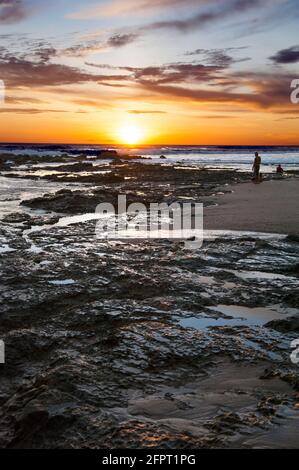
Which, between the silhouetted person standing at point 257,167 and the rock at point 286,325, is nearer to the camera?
the rock at point 286,325

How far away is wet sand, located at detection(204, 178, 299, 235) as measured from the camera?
10.4m

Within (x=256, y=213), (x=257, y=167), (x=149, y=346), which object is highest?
(x=257, y=167)

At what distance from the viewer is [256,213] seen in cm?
1230

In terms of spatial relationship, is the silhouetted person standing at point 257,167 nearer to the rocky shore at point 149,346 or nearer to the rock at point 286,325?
the rocky shore at point 149,346

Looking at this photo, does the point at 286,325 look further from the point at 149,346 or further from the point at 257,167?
the point at 257,167

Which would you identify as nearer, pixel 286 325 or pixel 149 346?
pixel 149 346

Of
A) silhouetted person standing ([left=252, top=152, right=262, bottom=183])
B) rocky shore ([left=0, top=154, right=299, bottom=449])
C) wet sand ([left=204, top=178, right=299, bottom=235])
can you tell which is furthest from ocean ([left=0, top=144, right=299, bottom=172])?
rocky shore ([left=0, top=154, right=299, bottom=449])

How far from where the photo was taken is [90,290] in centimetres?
606

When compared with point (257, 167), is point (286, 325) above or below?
below

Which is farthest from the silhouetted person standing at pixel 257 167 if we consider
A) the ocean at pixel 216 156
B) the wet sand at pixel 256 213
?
the ocean at pixel 216 156

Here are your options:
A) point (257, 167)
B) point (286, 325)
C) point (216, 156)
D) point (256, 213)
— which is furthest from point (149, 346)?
point (216, 156)

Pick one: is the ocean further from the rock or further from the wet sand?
the rock

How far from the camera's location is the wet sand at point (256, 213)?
34.2 feet
